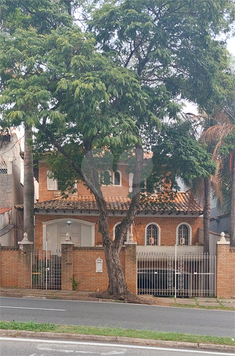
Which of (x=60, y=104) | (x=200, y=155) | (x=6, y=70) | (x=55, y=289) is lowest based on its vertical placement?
(x=55, y=289)

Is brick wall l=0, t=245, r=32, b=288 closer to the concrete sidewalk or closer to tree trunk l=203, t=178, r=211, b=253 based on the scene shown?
the concrete sidewalk

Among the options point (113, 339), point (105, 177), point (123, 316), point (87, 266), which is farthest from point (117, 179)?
point (113, 339)

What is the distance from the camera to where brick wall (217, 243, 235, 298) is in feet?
59.2

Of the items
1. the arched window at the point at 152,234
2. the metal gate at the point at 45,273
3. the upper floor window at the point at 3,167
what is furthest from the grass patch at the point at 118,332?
the upper floor window at the point at 3,167

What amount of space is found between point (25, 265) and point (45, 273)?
944 millimetres

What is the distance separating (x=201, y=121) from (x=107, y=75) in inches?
284

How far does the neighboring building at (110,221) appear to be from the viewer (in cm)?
2380

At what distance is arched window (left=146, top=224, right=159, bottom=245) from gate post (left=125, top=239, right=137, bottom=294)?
6306 mm

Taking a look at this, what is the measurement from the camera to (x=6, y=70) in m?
14.0

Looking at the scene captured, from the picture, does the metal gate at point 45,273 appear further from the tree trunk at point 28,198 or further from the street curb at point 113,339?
the street curb at point 113,339

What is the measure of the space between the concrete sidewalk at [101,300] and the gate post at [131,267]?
751 mm

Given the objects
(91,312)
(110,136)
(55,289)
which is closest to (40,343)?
(91,312)

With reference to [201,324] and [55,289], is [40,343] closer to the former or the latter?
Answer: [201,324]

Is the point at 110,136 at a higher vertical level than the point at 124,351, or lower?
higher
